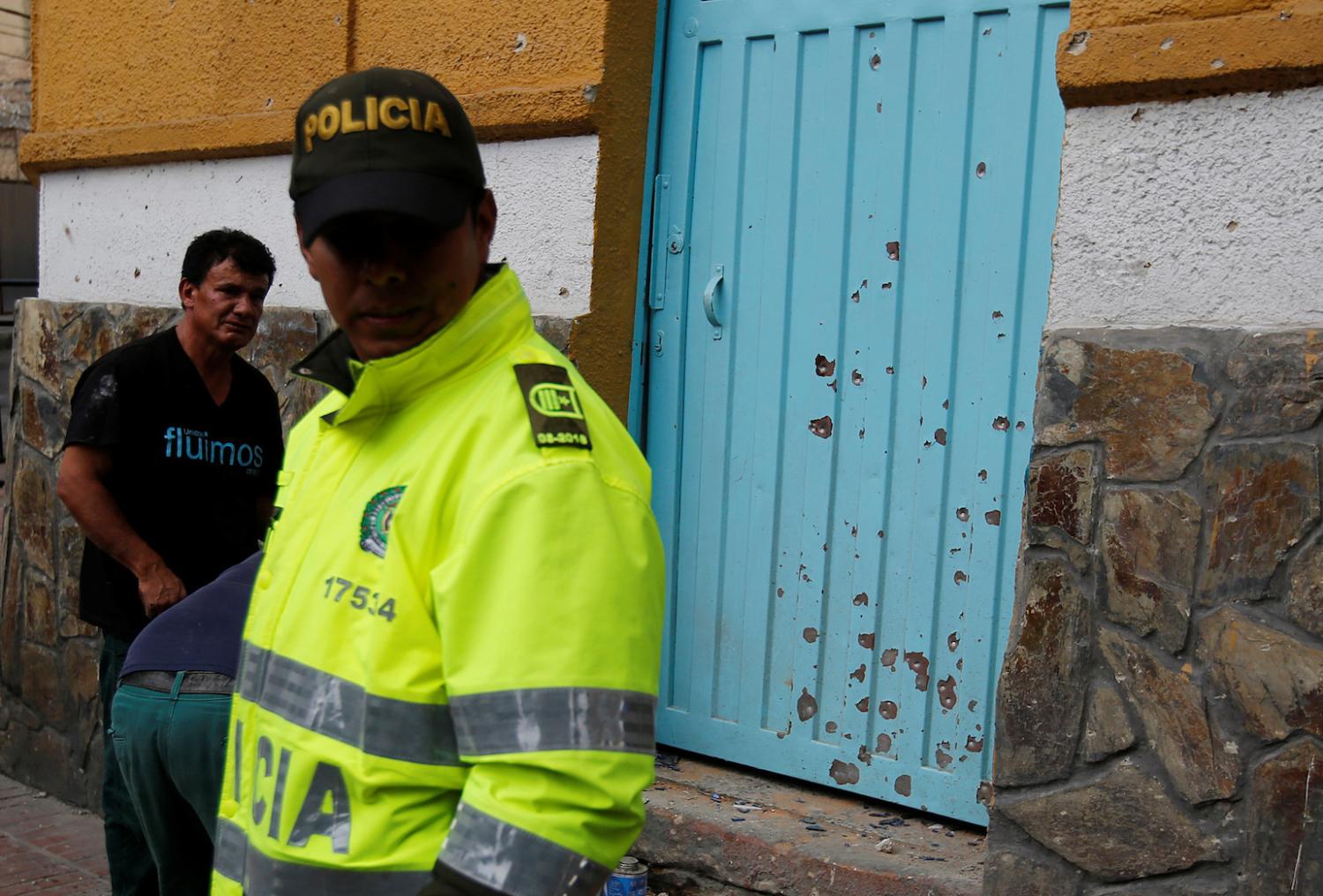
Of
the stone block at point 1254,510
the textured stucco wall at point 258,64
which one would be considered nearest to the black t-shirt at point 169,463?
the textured stucco wall at point 258,64

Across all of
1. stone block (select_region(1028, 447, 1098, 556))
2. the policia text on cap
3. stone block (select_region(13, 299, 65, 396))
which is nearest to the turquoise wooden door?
stone block (select_region(1028, 447, 1098, 556))

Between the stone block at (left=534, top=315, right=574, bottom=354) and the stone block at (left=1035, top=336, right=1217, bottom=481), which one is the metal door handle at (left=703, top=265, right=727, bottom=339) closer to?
the stone block at (left=534, top=315, right=574, bottom=354)

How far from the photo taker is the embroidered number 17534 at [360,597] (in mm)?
1509

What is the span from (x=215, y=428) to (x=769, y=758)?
1.87 m

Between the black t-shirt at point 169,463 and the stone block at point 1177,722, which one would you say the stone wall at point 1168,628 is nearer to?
the stone block at point 1177,722

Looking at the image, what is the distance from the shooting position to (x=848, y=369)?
12.9 feet

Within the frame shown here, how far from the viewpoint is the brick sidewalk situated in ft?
15.4

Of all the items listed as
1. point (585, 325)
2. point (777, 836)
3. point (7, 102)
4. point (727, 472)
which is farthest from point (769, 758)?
point (7, 102)

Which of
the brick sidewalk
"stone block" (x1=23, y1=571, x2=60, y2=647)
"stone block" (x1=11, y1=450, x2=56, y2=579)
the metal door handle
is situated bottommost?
the brick sidewalk

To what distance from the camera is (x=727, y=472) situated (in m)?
4.19

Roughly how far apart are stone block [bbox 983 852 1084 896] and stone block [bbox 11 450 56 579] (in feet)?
13.5

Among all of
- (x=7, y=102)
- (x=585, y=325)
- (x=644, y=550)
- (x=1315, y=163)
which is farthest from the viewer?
(x=7, y=102)

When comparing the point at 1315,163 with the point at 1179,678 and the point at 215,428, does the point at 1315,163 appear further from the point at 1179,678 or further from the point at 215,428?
the point at 215,428

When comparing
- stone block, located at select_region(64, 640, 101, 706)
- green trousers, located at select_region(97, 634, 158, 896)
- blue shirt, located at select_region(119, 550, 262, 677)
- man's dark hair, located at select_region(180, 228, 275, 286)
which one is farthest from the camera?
stone block, located at select_region(64, 640, 101, 706)
